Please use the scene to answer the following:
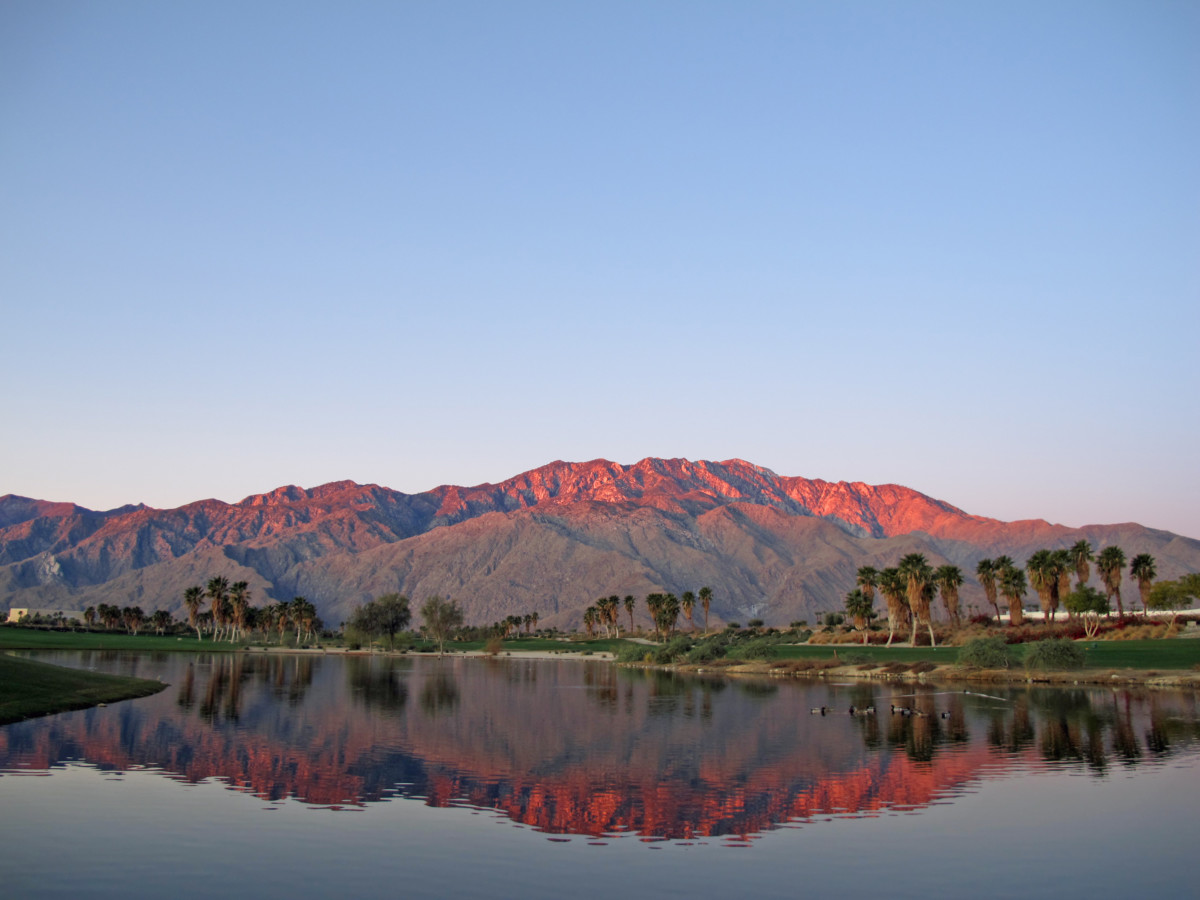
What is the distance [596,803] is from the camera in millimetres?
25125

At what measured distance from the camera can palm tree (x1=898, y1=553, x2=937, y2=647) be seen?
10362 cm

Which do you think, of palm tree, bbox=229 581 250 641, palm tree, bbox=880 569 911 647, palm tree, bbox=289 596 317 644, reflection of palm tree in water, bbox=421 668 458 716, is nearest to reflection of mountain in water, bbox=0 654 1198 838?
reflection of palm tree in water, bbox=421 668 458 716

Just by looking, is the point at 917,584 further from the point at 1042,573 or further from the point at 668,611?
the point at 668,611

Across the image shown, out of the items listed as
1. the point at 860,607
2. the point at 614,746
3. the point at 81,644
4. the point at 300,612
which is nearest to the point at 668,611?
the point at 860,607

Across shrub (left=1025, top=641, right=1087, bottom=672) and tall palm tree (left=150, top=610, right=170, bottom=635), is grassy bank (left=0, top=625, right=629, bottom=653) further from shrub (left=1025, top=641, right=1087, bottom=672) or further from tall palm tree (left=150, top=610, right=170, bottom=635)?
shrub (left=1025, top=641, right=1087, bottom=672)

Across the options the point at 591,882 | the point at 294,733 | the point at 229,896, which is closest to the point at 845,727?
the point at 294,733

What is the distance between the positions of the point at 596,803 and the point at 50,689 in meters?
32.6

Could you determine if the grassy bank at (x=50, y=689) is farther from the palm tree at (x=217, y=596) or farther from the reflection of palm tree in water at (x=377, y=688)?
the palm tree at (x=217, y=596)

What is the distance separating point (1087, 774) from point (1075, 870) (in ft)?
40.4

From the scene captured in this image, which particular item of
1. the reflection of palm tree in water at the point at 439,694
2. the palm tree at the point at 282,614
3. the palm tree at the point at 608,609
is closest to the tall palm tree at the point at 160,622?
the palm tree at the point at 282,614

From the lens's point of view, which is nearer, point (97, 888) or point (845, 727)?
point (97, 888)

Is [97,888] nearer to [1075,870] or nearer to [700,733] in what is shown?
[1075,870]

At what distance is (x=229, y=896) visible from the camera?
16.2 m

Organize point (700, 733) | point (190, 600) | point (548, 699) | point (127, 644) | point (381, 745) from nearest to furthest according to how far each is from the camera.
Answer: point (381, 745) < point (700, 733) < point (548, 699) < point (127, 644) < point (190, 600)
